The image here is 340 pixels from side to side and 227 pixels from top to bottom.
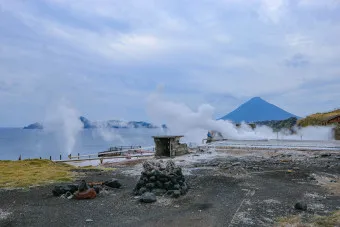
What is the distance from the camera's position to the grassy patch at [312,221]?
434 inches

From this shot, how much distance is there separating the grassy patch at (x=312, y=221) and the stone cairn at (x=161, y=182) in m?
5.61

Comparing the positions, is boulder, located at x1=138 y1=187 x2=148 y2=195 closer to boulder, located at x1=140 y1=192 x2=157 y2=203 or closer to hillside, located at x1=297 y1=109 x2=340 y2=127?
boulder, located at x1=140 y1=192 x2=157 y2=203

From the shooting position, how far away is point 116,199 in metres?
15.4

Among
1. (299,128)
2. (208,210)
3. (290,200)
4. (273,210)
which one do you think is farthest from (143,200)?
(299,128)

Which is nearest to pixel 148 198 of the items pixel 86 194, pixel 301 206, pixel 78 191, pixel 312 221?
pixel 86 194

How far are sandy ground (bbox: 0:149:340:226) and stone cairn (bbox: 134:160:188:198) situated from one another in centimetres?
57

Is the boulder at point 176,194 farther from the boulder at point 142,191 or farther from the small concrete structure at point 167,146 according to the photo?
the small concrete structure at point 167,146

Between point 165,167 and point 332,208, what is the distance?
8.62m

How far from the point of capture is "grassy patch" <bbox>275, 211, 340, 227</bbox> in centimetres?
1102

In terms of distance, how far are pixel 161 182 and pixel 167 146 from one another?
20.1 m

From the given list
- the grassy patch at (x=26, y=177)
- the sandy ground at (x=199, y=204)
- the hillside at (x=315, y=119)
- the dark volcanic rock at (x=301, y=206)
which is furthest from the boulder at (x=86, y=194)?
the hillside at (x=315, y=119)

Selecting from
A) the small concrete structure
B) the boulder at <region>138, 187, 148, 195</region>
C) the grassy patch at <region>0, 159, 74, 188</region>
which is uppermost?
the small concrete structure

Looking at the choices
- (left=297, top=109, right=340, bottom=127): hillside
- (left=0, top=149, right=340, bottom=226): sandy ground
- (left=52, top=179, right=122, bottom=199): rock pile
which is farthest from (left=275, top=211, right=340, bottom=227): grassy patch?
(left=297, top=109, right=340, bottom=127): hillside

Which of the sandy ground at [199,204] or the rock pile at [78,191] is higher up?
the rock pile at [78,191]
